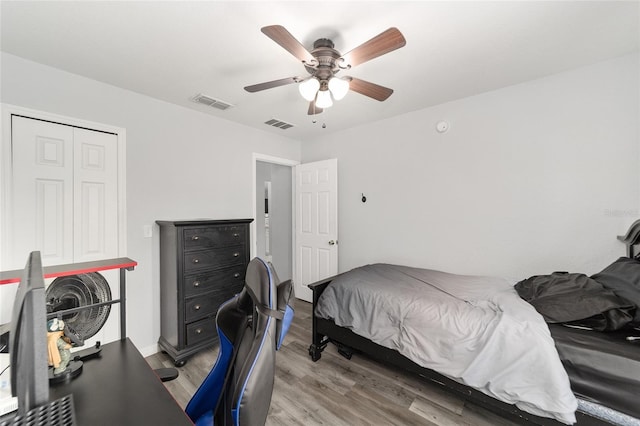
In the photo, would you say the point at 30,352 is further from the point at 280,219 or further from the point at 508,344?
the point at 280,219

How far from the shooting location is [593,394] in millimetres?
1366

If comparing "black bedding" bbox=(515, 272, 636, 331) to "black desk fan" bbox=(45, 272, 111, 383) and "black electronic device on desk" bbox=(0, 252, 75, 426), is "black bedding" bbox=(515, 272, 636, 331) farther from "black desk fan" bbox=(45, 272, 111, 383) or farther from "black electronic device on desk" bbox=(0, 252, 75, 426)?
"black desk fan" bbox=(45, 272, 111, 383)

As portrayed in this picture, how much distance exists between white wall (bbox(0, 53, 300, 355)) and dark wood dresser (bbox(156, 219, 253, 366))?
0.51 ft

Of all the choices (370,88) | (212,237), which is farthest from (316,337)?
(370,88)

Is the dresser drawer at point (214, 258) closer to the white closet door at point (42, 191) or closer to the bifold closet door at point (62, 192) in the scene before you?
the bifold closet door at point (62, 192)

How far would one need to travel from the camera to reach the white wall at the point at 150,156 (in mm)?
2094

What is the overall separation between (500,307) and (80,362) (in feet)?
7.71

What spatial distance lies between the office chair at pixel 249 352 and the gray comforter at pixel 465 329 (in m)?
1.36

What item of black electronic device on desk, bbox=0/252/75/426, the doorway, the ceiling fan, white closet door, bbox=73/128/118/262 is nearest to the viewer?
black electronic device on desk, bbox=0/252/75/426

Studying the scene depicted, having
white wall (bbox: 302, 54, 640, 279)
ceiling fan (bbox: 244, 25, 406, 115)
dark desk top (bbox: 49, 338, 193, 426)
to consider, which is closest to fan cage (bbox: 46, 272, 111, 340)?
dark desk top (bbox: 49, 338, 193, 426)

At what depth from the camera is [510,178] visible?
257 centimetres

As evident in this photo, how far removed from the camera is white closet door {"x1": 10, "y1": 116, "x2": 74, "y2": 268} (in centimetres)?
196

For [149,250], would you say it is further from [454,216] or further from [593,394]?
[593,394]

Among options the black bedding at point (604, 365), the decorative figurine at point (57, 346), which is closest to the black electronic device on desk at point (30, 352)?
the decorative figurine at point (57, 346)
